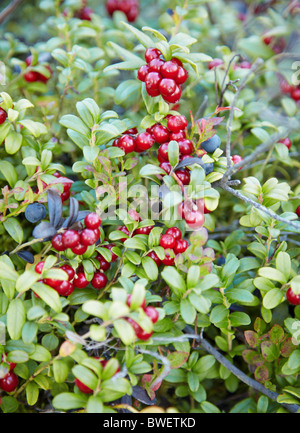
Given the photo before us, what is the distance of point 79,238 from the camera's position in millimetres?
1329

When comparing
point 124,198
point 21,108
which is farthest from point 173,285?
point 21,108

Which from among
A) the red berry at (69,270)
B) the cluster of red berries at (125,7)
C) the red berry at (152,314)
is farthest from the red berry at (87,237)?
the cluster of red berries at (125,7)

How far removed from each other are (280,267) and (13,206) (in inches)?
42.2

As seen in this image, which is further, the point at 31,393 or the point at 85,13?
the point at 85,13

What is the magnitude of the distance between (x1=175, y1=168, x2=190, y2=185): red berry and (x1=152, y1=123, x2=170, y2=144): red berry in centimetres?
15

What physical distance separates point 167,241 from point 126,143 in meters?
0.45

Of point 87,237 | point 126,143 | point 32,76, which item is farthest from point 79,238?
point 32,76

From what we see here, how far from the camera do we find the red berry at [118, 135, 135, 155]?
5.01ft

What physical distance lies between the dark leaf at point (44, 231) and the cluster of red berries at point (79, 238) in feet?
0.07

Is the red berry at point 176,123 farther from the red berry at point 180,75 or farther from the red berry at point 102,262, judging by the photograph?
the red berry at point 102,262

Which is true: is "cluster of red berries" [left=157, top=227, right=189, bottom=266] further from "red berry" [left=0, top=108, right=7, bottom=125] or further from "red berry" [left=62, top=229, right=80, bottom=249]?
"red berry" [left=0, top=108, right=7, bottom=125]

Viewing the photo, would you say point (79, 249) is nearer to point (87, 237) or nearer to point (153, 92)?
point (87, 237)

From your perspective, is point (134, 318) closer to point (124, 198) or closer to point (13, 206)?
point (124, 198)

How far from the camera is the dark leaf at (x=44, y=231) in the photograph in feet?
4.44
